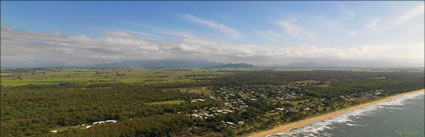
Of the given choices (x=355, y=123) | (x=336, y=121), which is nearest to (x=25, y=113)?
(x=336, y=121)

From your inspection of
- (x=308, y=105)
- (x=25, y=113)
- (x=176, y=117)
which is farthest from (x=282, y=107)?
(x=25, y=113)

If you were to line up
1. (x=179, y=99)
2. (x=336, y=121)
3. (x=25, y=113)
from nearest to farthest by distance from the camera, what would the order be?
(x=25, y=113), (x=336, y=121), (x=179, y=99)

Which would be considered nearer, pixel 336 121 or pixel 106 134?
pixel 106 134

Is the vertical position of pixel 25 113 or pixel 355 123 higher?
pixel 25 113

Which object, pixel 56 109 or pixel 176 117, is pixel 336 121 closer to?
pixel 176 117

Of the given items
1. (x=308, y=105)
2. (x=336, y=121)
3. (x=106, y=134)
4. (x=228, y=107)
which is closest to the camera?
(x=106, y=134)

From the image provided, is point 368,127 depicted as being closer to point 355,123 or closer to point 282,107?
point 355,123
